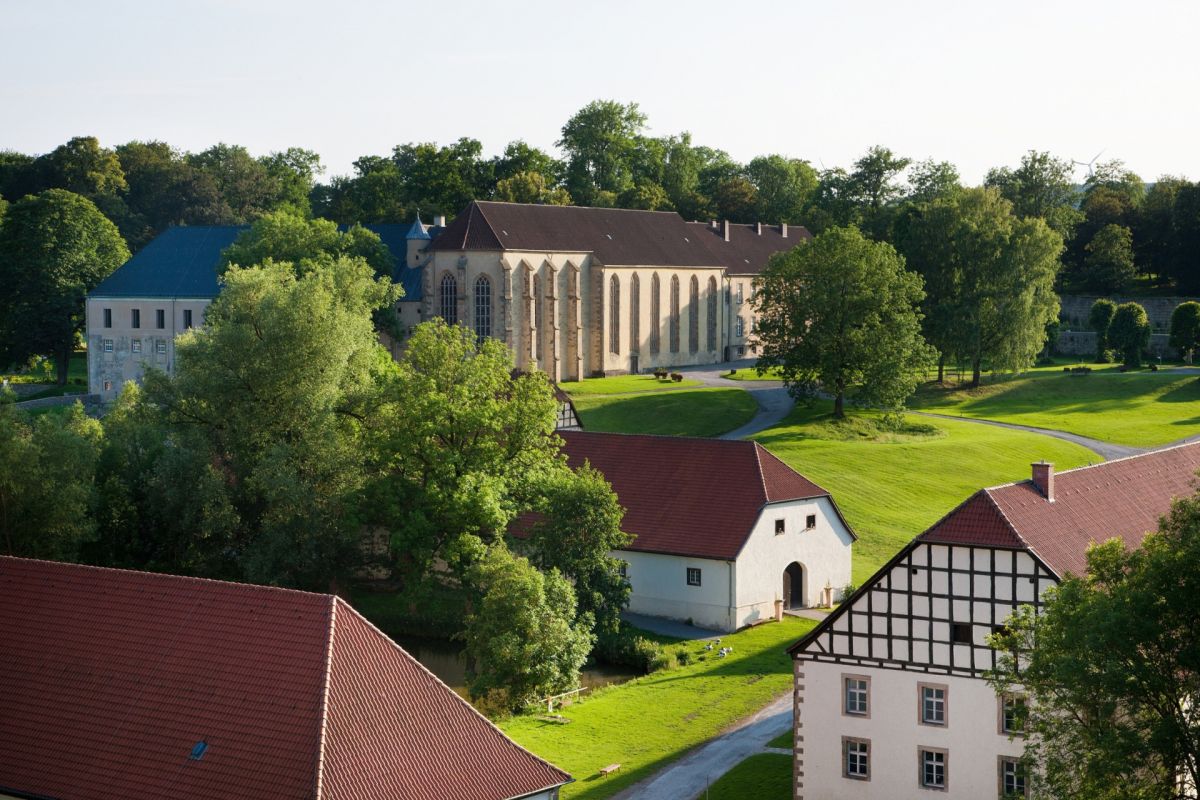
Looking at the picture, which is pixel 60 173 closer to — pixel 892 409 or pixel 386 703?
pixel 892 409

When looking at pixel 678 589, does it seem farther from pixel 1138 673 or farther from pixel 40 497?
pixel 1138 673

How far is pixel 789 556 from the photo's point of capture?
50031 millimetres

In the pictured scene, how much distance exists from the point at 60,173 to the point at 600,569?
100m

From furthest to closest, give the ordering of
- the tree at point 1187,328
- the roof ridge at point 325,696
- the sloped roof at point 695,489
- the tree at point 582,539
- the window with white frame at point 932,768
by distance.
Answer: the tree at point 1187,328 < the sloped roof at point 695,489 < the tree at point 582,539 < the window with white frame at point 932,768 < the roof ridge at point 325,696

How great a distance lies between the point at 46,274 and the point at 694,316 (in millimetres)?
44567

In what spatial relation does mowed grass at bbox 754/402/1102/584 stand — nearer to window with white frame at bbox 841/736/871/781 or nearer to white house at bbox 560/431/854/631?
white house at bbox 560/431/854/631

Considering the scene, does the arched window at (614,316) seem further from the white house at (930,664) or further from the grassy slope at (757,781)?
the white house at (930,664)

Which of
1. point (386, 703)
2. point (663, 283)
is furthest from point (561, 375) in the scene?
point (386, 703)

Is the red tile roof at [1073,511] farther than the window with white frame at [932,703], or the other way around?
the window with white frame at [932,703]

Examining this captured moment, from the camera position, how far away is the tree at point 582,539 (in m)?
43.2

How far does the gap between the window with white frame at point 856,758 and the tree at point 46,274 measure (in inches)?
3041

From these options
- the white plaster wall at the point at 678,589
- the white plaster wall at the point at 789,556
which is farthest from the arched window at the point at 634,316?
the white plaster wall at the point at 678,589

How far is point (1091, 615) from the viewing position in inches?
915

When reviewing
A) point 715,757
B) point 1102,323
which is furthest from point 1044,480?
point 1102,323
